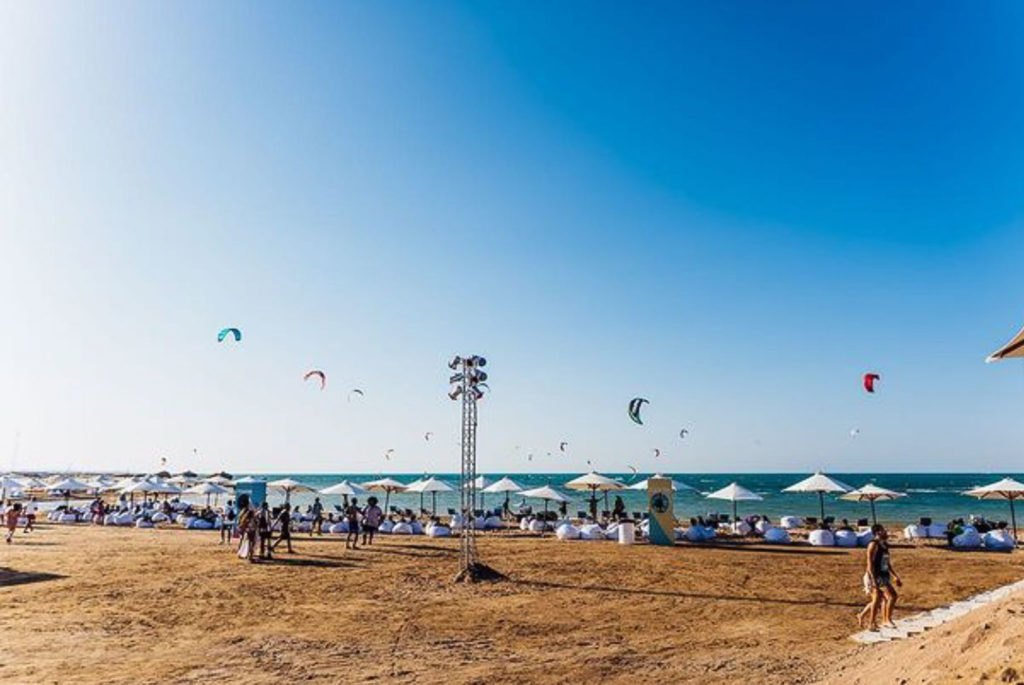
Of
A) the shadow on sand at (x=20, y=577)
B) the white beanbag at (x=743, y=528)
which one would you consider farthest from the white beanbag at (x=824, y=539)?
the shadow on sand at (x=20, y=577)

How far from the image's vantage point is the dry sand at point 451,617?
926cm

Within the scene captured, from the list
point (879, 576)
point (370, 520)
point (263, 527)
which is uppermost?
point (879, 576)

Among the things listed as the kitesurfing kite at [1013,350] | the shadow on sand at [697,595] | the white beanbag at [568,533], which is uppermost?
the kitesurfing kite at [1013,350]

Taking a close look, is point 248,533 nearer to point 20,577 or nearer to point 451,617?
point 20,577

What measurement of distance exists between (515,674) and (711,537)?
20.1m

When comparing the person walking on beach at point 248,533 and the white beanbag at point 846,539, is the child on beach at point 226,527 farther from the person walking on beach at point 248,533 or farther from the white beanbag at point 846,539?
the white beanbag at point 846,539

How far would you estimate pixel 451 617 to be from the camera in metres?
12.8

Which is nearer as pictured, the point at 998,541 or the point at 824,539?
the point at 998,541

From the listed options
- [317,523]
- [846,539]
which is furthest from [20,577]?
[846,539]

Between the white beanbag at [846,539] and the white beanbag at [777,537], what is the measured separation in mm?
1824

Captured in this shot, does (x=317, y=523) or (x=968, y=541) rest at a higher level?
(x=317, y=523)

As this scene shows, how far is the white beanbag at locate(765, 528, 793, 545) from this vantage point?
1054 inches

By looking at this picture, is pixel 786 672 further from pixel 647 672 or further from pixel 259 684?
pixel 259 684

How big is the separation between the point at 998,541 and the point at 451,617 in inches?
871
